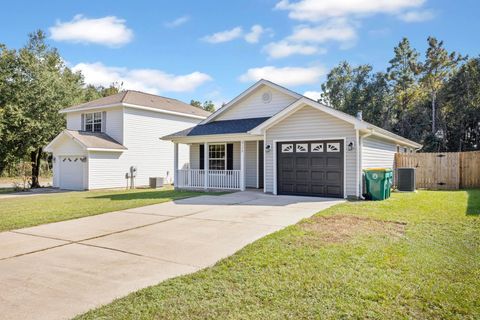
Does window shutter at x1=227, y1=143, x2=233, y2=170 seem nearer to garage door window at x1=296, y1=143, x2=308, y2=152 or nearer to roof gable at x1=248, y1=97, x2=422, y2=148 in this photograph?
roof gable at x1=248, y1=97, x2=422, y2=148

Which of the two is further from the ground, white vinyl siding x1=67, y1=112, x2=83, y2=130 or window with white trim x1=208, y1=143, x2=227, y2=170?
white vinyl siding x1=67, y1=112, x2=83, y2=130

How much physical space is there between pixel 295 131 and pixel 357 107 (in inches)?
934

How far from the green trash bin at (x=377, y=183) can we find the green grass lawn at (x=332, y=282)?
4958 mm

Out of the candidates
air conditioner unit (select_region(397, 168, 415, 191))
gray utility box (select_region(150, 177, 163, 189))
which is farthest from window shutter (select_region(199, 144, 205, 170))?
air conditioner unit (select_region(397, 168, 415, 191))

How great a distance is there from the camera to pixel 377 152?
1441cm

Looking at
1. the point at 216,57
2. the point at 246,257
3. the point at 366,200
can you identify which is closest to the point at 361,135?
the point at 366,200

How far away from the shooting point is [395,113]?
33.3m

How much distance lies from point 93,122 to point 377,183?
18.2 m

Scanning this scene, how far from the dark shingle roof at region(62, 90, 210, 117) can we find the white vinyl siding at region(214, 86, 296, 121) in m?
6.37

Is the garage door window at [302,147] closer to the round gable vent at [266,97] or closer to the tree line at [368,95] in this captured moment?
the round gable vent at [266,97]

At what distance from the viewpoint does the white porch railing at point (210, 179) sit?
15867 mm

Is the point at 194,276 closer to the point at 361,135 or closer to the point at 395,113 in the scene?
the point at 361,135

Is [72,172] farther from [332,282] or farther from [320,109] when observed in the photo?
[332,282]

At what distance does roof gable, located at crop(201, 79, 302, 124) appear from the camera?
52.8ft
